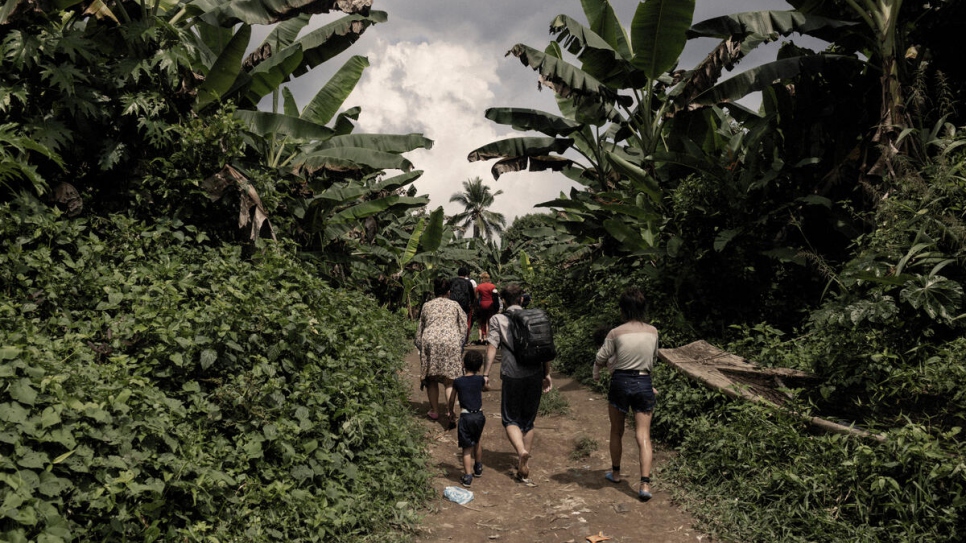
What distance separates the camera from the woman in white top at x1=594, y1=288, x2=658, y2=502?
17.0 feet

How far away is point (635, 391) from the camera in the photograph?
521 centimetres

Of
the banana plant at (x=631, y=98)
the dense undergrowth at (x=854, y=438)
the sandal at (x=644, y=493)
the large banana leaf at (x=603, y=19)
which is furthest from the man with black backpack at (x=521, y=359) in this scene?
the large banana leaf at (x=603, y=19)

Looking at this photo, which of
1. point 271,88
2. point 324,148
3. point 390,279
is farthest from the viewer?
point 390,279

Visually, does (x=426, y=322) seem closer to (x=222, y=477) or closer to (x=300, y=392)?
(x=300, y=392)

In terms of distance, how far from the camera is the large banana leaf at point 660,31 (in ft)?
28.0

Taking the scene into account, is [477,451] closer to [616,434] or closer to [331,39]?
[616,434]

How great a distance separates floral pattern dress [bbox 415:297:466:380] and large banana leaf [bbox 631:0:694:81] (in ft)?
16.6

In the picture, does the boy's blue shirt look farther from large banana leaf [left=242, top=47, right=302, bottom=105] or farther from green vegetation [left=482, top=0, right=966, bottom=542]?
large banana leaf [left=242, top=47, right=302, bottom=105]

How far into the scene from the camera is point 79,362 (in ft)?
12.0

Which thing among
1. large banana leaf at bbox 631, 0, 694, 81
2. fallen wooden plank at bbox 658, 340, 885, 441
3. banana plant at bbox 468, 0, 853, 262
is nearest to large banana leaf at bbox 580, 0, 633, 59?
banana plant at bbox 468, 0, 853, 262

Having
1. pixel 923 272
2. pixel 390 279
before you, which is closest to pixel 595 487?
pixel 923 272

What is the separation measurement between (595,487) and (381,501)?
2108 mm

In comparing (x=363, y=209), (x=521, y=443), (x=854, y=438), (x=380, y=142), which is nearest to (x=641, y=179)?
(x=380, y=142)

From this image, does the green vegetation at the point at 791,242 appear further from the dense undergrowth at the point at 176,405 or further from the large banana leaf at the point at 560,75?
the dense undergrowth at the point at 176,405
